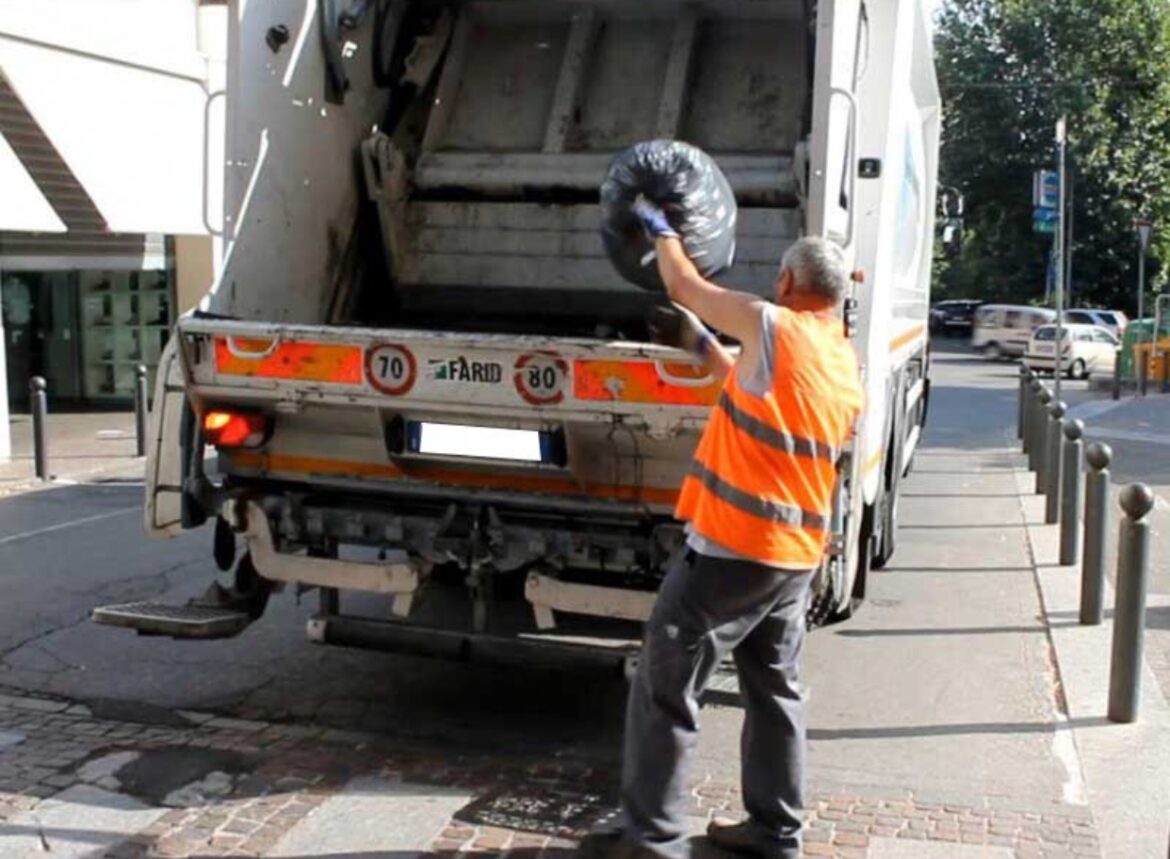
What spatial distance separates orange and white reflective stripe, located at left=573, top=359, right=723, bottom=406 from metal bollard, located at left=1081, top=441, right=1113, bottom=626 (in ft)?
10.1

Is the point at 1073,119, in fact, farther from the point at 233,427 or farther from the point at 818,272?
the point at 818,272

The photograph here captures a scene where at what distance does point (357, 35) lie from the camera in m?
6.30

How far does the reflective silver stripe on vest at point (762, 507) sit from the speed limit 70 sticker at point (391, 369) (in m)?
1.33

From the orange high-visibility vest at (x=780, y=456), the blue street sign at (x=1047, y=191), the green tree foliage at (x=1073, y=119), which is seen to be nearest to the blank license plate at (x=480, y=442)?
the orange high-visibility vest at (x=780, y=456)

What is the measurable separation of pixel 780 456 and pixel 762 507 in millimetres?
150

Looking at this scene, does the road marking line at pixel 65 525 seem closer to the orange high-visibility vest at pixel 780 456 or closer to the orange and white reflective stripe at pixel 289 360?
the orange and white reflective stripe at pixel 289 360

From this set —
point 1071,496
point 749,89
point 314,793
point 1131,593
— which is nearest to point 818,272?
point 1131,593

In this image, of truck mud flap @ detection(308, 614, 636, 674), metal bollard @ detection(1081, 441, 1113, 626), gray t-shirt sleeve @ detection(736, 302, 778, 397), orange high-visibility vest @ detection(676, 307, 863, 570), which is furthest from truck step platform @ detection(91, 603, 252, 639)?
metal bollard @ detection(1081, 441, 1113, 626)

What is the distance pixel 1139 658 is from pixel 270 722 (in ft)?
11.3

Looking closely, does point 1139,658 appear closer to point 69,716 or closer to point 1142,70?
point 69,716

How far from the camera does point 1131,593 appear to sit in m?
5.57

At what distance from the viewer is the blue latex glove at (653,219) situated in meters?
4.33

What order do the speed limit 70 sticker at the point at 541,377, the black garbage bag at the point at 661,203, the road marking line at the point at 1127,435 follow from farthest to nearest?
the road marking line at the point at 1127,435 → the speed limit 70 sticker at the point at 541,377 → the black garbage bag at the point at 661,203

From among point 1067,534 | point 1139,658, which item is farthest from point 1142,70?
point 1139,658
